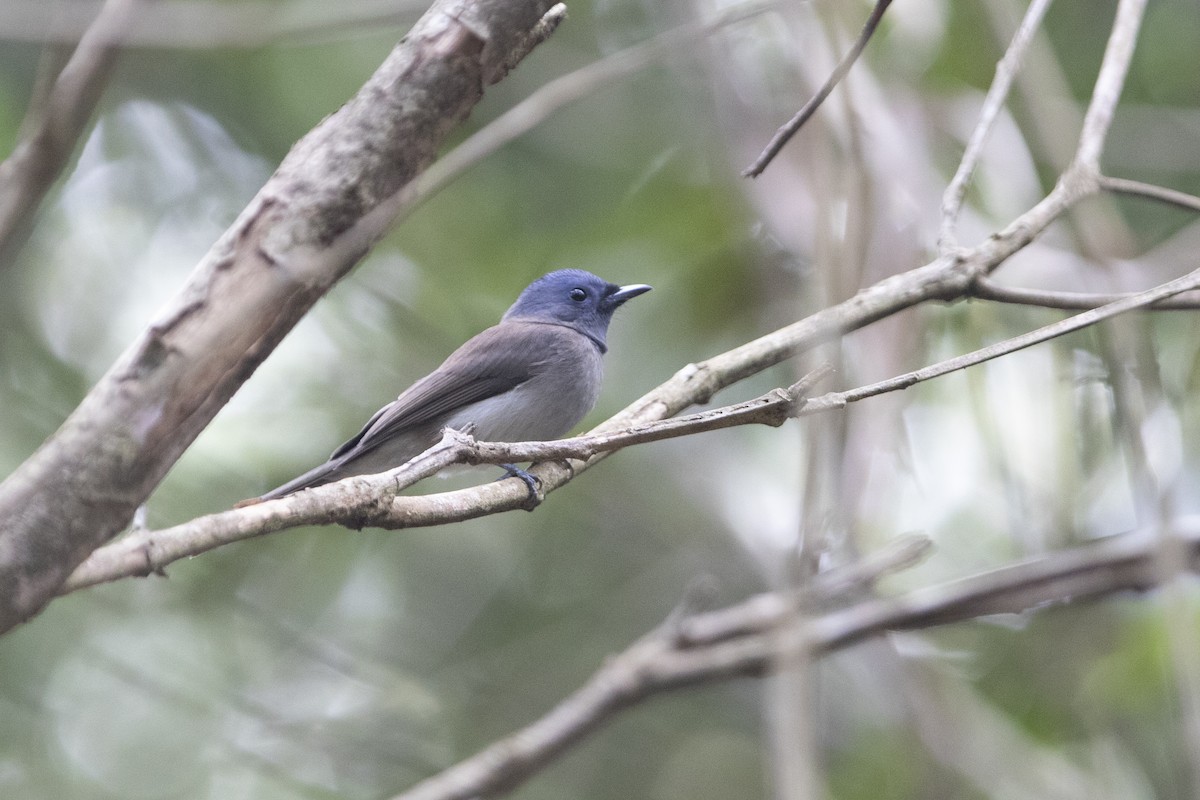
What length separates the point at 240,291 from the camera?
5.60 ft

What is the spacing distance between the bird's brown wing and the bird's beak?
1.55 feet

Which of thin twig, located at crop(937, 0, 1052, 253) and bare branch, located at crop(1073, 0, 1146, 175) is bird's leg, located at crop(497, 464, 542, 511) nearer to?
thin twig, located at crop(937, 0, 1052, 253)

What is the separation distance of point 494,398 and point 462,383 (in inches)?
6.2

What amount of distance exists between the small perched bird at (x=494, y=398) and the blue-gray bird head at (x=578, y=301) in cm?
14

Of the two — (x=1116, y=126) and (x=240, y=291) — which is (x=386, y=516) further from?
(x=1116, y=126)

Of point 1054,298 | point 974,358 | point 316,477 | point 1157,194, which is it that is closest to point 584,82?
point 974,358

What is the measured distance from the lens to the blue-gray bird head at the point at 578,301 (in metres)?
5.65

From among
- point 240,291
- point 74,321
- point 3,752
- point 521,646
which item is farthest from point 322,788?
point 240,291

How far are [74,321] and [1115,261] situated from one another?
19.5 feet

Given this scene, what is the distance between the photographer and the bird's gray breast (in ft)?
16.2

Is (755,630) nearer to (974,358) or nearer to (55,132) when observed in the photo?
(974,358)

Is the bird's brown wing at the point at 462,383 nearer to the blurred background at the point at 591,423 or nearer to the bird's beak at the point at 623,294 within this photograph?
the bird's beak at the point at 623,294

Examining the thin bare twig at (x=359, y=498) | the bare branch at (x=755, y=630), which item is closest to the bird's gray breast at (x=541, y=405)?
the bare branch at (x=755, y=630)

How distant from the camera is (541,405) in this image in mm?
4973
